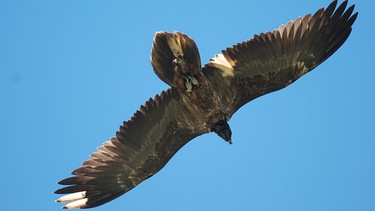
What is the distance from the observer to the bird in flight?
11.9 m

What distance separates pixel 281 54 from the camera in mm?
12000

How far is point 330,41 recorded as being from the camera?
12008mm

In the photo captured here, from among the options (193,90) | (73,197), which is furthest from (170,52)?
(73,197)

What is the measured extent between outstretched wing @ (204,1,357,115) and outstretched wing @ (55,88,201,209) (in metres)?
1.09

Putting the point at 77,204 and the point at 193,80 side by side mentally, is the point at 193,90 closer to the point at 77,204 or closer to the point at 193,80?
the point at 193,80

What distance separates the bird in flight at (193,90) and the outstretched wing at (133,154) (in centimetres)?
2

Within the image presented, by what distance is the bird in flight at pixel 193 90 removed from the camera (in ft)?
38.9

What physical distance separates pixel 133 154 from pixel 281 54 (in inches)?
128

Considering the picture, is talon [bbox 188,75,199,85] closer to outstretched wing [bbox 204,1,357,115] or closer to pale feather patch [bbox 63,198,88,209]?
outstretched wing [bbox 204,1,357,115]

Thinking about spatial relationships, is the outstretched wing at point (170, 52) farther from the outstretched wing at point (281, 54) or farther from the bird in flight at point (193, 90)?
the outstretched wing at point (281, 54)

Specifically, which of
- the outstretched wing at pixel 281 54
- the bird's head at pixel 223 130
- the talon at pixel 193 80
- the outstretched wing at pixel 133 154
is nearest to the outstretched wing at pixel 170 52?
the talon at pixel 193 80

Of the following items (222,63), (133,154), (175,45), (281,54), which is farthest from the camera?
(133,154)

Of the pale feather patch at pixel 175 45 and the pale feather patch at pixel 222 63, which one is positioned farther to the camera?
the pale feather patch at pixel 222 63

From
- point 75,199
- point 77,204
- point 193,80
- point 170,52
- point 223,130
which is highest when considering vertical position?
point 170,52
